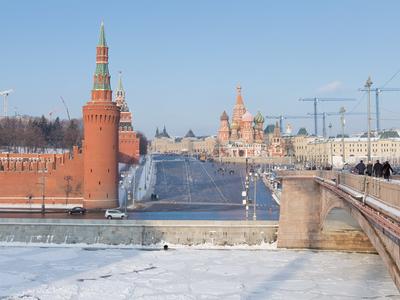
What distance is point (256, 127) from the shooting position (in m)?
182

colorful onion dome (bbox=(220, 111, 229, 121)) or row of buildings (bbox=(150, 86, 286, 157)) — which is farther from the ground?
colorful onion dome (bbox=(220, 111, 229, 121))

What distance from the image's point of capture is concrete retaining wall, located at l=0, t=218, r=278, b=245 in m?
32.7

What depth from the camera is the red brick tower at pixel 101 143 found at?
49438 mm

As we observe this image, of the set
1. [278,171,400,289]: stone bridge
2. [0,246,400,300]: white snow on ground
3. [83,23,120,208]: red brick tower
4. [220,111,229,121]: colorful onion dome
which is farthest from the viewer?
[220,111,229,121]: colorful onion dome

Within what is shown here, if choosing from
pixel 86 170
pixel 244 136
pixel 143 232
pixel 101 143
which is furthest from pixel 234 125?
pixel 143 232

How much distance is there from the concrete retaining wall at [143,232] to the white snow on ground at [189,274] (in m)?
0.92

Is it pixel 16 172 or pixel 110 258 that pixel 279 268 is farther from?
pixel 16 172

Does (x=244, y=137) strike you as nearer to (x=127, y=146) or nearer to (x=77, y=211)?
(x=127, y=146)

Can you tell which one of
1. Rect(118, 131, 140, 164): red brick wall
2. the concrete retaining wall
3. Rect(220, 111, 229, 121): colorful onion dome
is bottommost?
the concrete retaining wall

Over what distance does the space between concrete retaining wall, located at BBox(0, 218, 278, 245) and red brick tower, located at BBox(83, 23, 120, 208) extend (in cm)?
1501

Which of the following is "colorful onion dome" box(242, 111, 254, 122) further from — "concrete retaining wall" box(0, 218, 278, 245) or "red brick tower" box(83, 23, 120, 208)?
"concrete retaining wall" box(0, 218, 278, 245)

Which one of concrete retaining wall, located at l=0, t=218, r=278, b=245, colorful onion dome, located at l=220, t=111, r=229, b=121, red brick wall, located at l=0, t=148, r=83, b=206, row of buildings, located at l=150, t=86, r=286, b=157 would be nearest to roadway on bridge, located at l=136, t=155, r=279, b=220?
red brick wall, located at l=0, t=148, r=83, b=206

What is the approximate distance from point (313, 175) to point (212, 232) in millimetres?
6252

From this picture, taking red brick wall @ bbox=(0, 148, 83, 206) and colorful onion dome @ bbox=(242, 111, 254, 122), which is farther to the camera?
colorful onion dome @ bbox=(242, 111, 254, 122)
